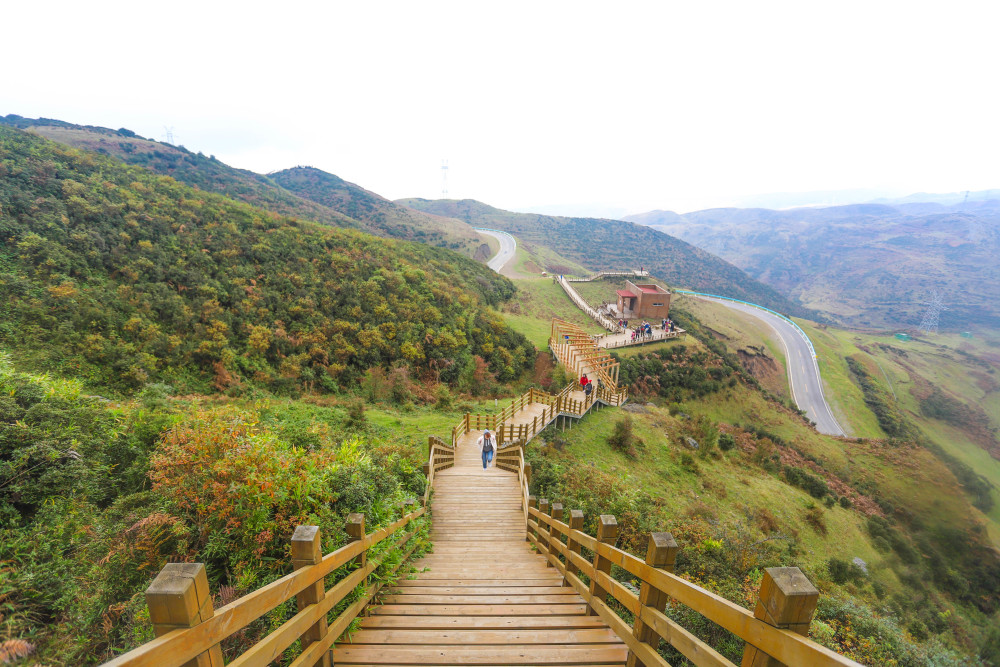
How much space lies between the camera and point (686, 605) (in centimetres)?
313

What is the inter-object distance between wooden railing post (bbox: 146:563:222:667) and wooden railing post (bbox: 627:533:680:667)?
8.54 ft

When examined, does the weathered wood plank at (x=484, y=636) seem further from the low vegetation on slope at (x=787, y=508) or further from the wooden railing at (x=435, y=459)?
the wooden railing at (x=435, y=459)

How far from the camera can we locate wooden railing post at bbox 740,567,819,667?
1.73 metres

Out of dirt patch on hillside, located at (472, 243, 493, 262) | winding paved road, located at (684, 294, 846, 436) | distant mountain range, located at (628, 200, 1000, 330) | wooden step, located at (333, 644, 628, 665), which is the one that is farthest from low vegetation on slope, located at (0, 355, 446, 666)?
distant mountain range, located at (628, 200, 1000, 330)

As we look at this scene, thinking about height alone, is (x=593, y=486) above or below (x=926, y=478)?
above

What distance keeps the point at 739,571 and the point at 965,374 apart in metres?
97.2

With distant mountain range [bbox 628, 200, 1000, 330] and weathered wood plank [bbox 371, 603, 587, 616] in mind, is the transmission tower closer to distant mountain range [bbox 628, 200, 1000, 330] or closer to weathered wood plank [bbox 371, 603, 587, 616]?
distant mountain range [bbox 628, 200, 1000, 330]

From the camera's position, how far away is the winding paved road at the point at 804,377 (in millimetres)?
34719

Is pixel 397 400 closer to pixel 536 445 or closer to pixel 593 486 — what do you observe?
Result: pixel 536 445

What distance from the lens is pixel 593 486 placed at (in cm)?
987

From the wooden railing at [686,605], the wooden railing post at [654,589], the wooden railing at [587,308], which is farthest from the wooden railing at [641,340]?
the wooden railing post at [654,589]

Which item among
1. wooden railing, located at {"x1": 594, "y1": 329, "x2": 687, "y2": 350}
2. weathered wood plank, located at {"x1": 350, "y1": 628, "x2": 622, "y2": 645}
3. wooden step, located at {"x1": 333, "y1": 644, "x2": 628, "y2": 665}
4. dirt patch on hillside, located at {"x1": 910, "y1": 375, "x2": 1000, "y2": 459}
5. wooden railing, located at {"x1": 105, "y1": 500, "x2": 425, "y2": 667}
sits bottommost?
dirt patch on hillside, located at {"x1": 910, "y1": 375, "x2": 1000, "y2": 459}

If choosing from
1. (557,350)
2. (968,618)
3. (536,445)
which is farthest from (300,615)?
(557,350)

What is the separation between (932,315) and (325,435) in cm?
16226
